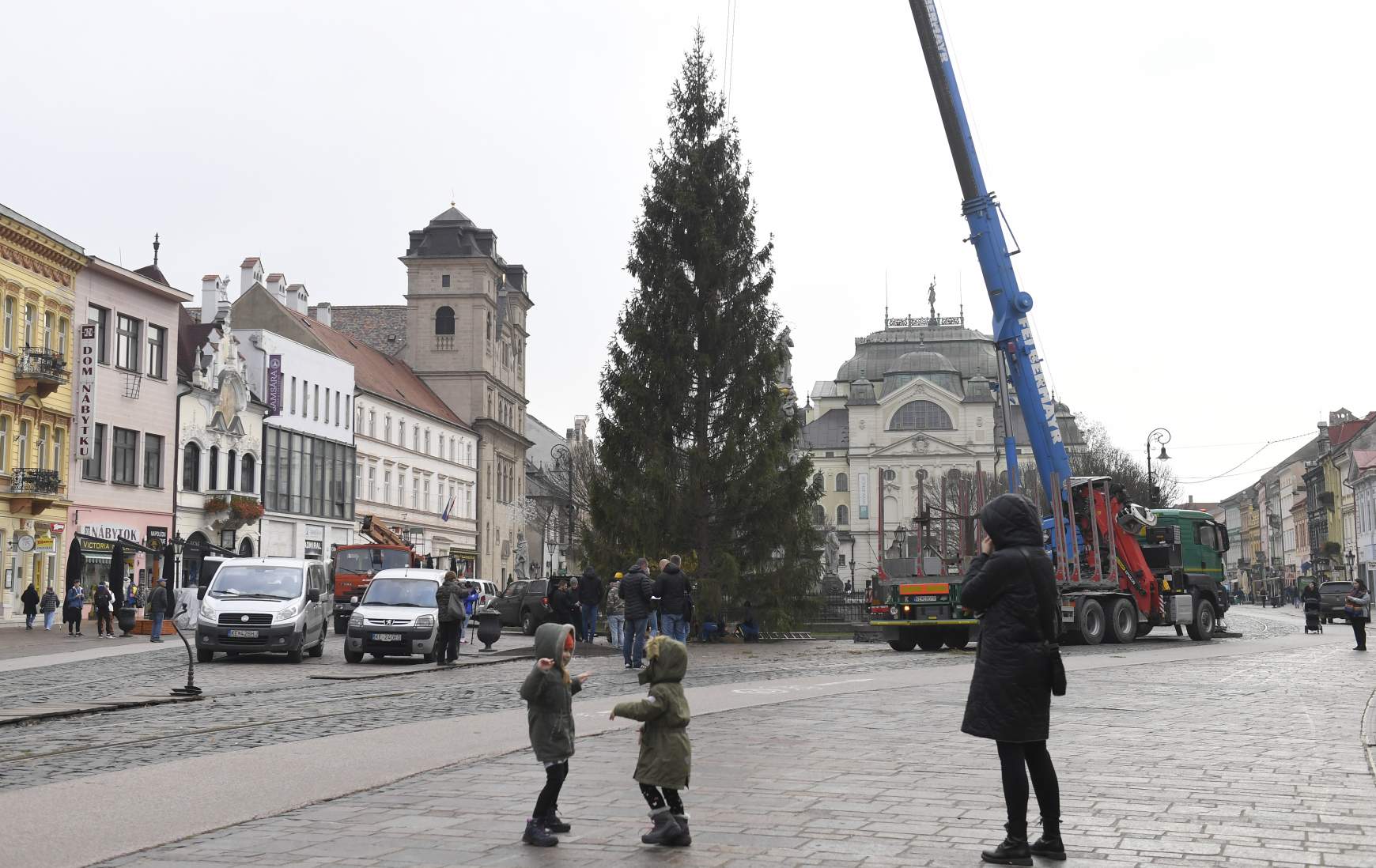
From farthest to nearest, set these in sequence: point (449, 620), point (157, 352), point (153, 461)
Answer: point (157, 352)
point (153, 461)
point (449, 620)

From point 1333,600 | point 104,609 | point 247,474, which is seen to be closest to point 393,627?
point 104,609

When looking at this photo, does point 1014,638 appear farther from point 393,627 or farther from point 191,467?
point 191,467

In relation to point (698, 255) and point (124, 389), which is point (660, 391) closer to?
point (698, 255)

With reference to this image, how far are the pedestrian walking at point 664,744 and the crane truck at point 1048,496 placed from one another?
859 inches

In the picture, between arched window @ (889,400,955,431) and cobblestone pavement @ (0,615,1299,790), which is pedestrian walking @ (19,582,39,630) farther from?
arched window @ (889,400,955,431)

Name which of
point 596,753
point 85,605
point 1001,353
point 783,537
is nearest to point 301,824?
point 596,753

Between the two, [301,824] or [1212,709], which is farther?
[1212,709]

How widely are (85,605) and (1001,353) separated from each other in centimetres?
3258

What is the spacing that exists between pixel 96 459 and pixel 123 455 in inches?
80.2

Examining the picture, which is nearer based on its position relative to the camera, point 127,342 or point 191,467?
point 127,342

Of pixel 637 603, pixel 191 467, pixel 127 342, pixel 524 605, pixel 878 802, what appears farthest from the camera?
pixel 191 467

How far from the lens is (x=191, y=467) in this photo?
55312 millimetres

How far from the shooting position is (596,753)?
12023mm

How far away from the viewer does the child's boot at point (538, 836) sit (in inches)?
304
